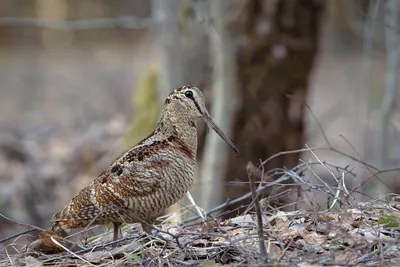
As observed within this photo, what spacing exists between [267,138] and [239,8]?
5.42 feet

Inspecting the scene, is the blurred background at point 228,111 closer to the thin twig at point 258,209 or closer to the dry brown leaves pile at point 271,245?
the dry brown leaves pile at point 271,245

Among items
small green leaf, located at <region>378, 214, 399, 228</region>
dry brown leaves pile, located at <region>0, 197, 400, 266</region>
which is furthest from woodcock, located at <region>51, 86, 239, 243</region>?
small green leaf, located at <region>378, 214, 399, 228</region>

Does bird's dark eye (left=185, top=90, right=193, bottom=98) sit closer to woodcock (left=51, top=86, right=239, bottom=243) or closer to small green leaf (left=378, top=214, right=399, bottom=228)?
woodcock (left=51, top=86, right=239, bottom=243)

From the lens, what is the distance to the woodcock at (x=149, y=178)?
14.8 ft

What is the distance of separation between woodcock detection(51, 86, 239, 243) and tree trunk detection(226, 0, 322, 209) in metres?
4.21

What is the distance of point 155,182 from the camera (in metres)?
4.49

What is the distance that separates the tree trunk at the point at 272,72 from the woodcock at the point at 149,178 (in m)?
4.21

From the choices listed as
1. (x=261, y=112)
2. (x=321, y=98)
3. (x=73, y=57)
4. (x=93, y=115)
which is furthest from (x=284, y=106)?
(x=73, y=57)

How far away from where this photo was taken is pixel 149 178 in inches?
177

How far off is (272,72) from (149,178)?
15.4 ft

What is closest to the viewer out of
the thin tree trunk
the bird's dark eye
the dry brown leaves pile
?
the dry brown leaves pile

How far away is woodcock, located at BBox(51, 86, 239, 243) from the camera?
4.50 metres

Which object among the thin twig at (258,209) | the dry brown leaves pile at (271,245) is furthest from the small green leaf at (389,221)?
the thin twig at (258,209)

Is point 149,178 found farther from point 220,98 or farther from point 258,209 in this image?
point 220,98
